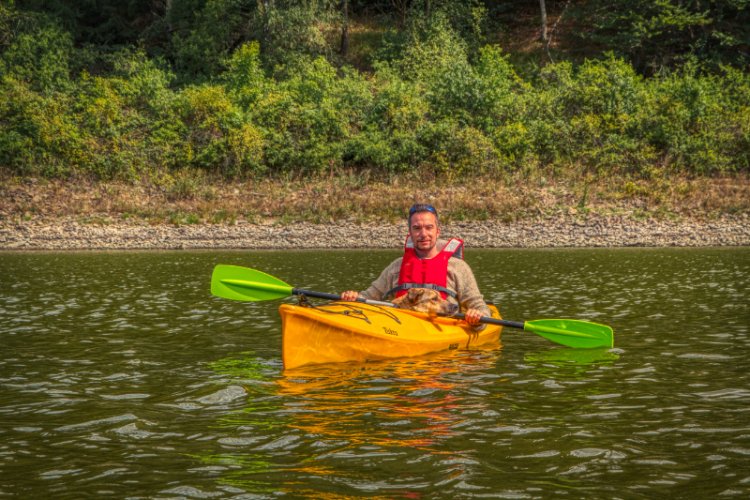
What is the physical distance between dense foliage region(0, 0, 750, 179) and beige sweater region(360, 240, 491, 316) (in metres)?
21.5

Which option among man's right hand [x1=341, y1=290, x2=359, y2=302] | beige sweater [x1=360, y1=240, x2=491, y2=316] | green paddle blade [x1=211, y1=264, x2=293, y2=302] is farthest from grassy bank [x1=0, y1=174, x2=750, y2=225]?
man's right hand [x1=341, y1=290, x2=359, y2=302]

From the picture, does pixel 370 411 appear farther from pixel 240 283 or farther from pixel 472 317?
pixel 240 283

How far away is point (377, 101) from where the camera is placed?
33219 mm

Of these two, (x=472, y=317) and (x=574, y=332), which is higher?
(x=472, y=317)

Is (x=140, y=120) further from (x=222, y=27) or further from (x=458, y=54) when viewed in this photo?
(x=458, y=54)

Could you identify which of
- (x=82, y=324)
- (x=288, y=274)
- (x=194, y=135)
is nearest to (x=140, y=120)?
(x=194, y=135)

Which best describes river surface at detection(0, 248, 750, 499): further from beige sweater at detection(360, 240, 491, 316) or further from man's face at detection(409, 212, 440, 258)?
man's face at detection(409, 212, 440, 258)

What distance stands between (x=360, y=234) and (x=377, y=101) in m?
8.14

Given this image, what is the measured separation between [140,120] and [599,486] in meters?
31.4

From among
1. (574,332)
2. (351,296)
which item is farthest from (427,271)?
(574,332)

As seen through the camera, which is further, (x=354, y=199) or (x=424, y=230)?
(x=354, y=199)

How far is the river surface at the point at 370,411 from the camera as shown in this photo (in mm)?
4883

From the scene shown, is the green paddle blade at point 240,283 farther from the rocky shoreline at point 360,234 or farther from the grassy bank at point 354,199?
the grassy bank at point 354,199

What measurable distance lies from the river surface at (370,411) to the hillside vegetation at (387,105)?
18.6 m
